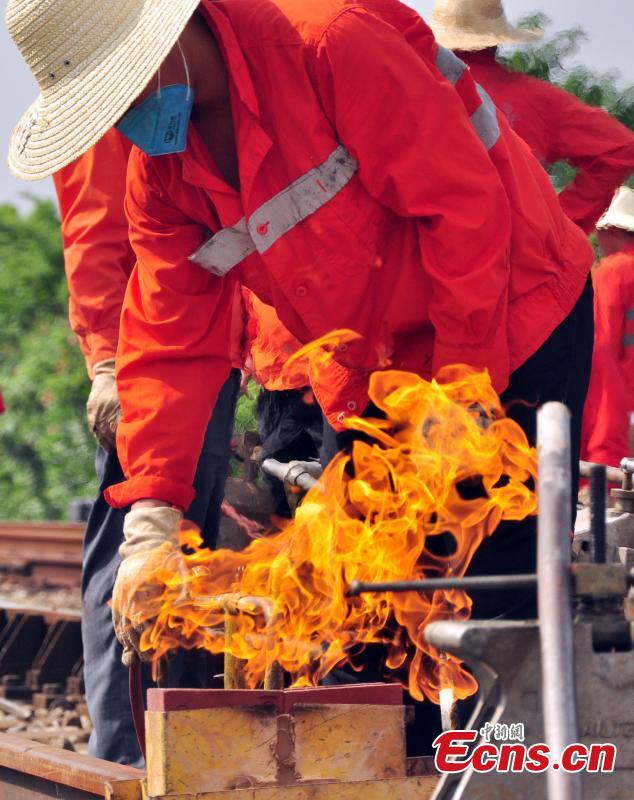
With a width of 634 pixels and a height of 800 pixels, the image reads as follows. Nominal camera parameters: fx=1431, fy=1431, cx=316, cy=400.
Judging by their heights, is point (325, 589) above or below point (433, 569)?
above

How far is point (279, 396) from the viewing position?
4.82 metres

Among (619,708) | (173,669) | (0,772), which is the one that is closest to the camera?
(619,708)

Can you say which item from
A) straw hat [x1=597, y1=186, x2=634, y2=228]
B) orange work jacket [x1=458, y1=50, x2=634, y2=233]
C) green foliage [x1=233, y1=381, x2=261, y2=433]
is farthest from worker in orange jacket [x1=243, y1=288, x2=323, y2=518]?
straw hat [x1=597, y1=186, x2=634, y2=228]

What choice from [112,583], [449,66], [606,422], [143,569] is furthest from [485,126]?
[606,422]

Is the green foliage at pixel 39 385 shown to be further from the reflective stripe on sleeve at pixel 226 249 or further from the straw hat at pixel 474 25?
the reflective stripe on sleeve at pixel 226 249

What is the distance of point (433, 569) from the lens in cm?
384

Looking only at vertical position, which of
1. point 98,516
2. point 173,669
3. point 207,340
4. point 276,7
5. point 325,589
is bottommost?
point 173,669

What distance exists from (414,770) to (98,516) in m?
2.02

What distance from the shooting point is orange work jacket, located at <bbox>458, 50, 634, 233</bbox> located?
233 inches

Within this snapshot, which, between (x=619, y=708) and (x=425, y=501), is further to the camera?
(x=425, y=501)

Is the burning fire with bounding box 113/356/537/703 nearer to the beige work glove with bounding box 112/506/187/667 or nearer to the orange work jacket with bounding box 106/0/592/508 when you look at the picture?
the beige work glove with bounding box 112/506/187/667

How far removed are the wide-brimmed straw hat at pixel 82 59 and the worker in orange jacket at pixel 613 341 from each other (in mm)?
4207

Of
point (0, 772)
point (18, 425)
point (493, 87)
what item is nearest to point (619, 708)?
point (0, 772)

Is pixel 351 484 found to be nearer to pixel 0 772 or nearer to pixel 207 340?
pixel 207 340
